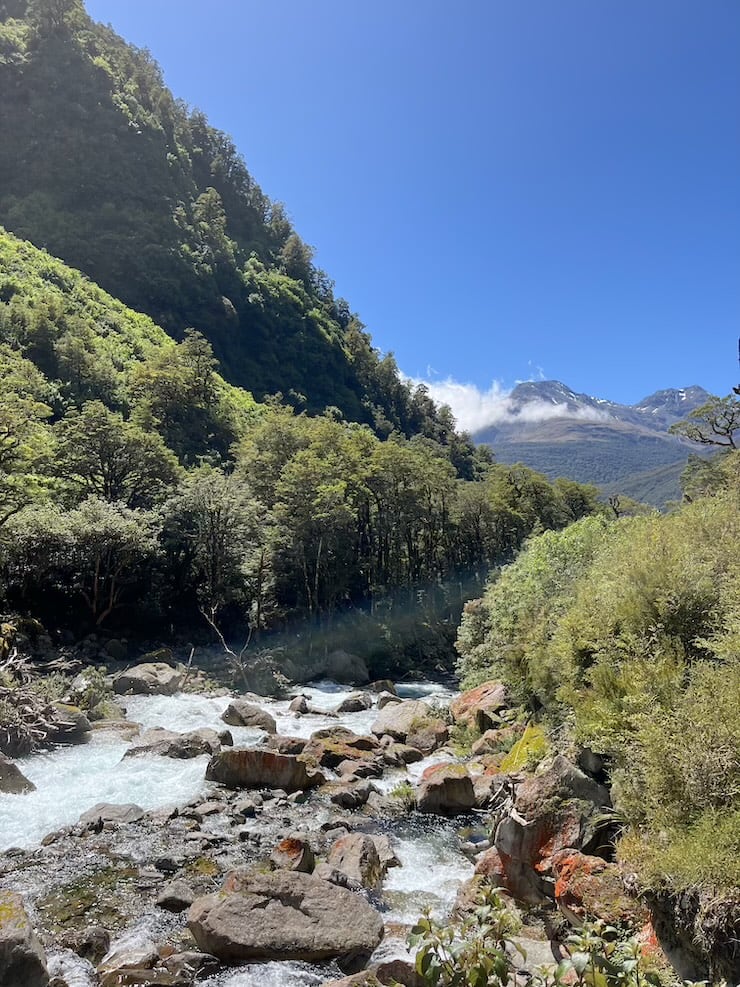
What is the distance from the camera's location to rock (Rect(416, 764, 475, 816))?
51.3 feet

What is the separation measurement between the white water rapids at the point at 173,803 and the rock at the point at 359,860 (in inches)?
12.0

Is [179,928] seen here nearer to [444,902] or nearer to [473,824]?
[444,902]

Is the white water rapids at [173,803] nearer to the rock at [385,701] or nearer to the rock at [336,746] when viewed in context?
the rock at [336,746]

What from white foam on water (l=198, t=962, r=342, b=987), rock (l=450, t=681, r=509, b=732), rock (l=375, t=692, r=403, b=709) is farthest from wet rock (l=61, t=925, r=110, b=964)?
rock (l=375, t=692, r=403, b=709)

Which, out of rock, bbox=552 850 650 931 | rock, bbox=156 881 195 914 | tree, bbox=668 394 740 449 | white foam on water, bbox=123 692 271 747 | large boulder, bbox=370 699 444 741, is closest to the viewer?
rock, bbox=552 850 650 931

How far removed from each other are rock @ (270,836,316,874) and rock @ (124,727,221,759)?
7971mm

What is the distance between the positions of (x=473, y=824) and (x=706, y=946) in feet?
31.6

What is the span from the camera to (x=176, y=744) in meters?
19.4

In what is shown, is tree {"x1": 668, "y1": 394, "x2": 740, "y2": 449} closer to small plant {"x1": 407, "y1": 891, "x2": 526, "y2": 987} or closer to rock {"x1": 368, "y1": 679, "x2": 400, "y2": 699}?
rock {"x1": 368, "y1": 679, "x2": 400, "y2": 699}

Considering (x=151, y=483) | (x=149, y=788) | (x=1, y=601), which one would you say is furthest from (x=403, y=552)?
(x=149, y=788)

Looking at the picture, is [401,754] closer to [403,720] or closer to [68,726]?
[403,720]

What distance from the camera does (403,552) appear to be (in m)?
60.3

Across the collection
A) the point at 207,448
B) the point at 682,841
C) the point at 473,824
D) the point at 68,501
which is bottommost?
the point at 473,824

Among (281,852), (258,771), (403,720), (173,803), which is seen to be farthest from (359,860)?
(403,720)
